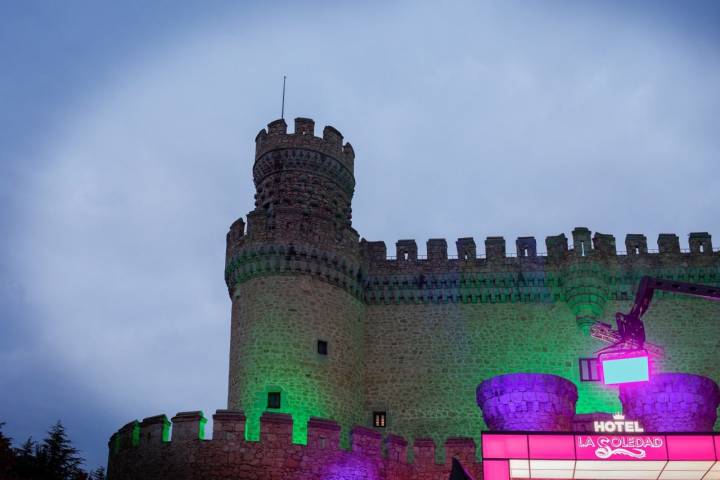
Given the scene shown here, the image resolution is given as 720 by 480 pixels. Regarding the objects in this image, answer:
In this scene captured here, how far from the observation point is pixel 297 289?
2744 cm

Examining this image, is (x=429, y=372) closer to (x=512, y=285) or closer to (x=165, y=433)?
(x=512, y=285)

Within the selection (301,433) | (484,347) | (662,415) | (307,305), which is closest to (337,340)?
(307,305)

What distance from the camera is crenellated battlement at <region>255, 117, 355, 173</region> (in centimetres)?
3030

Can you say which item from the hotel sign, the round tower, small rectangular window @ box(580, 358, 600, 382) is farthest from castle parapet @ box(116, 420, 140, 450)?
small rectangular window @ box(580, 358, 600, 382)

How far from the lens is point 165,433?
2100 cm

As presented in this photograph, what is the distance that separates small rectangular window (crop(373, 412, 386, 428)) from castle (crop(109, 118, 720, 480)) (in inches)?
2.0

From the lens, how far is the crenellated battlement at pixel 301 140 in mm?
30297

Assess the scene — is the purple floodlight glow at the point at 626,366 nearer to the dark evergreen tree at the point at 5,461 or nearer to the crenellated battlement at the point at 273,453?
the crenellated battlement at the point at 273,453

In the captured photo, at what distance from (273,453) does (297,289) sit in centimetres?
788

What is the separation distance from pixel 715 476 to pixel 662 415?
2.84 m

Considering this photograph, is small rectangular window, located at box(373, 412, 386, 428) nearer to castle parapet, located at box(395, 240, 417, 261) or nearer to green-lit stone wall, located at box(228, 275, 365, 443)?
green-lit stone wall, located at box(228, 275, 365, 443)

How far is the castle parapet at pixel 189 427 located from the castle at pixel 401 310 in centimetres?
471

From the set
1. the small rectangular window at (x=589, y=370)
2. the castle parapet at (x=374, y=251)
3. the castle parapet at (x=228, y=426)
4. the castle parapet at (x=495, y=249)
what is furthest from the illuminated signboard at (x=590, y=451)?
the castle parapet at (x=374, y=251)

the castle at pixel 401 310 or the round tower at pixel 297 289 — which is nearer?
the round tower at pixel 297 289
